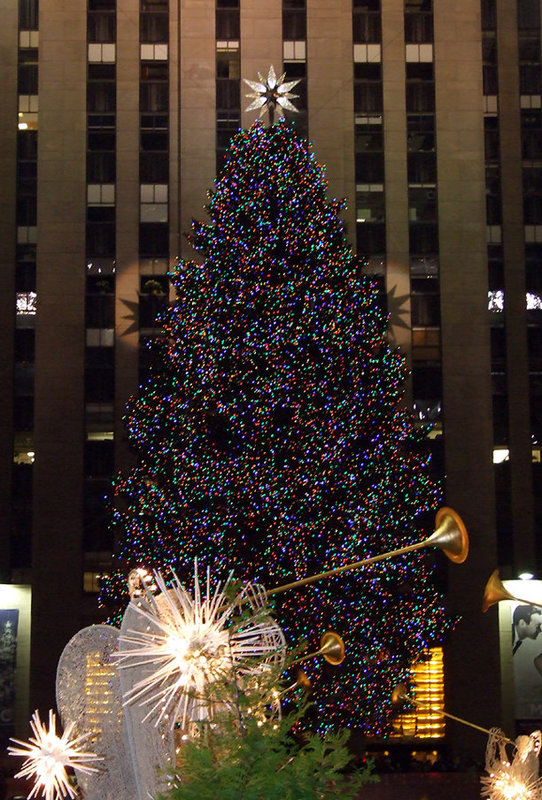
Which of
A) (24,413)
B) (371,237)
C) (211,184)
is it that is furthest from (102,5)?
(24,413)

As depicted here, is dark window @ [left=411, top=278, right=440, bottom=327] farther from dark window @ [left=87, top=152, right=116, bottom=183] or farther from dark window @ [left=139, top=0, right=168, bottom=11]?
dark window @ [left=139, top=0, right=168, bottom=11]

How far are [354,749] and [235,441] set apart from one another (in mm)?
11281

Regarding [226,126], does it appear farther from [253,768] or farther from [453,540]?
[253,768]

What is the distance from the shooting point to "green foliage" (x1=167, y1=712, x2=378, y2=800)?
9.03 metres

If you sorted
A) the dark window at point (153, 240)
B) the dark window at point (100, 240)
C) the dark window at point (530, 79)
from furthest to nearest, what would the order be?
the dark window at point (530, 79) < the dark window at point (153, 240) < the dark window at point (100, 240)

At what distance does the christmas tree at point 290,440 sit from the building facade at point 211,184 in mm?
11702

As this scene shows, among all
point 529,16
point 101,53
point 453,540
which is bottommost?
point 453,540

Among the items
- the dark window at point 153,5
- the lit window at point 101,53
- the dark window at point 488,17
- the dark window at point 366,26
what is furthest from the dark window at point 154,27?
the dark window at point 488,17

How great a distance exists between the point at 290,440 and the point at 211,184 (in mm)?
16708

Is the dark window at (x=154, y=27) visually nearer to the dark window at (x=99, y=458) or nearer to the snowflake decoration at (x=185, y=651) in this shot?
the dark window at (x=99, y=458)

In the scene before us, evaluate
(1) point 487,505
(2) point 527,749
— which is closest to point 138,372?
(1) point 487,505

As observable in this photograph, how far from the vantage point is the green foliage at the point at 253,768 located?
9031 mm

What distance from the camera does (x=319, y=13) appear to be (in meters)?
46.0

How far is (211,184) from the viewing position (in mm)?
44812
